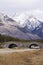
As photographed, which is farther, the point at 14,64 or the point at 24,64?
the point at 24,64

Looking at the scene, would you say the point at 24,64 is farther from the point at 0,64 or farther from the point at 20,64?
the point at 0,64

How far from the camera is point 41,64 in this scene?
5134cm

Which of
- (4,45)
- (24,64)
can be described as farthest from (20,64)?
(4,45)

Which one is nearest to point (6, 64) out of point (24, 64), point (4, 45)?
point (24, 64)

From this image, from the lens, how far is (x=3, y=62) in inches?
1939

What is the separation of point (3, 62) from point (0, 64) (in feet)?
7.29

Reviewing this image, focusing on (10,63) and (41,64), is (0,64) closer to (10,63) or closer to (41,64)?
(10,63)

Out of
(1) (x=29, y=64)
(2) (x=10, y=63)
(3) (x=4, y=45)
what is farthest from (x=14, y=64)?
(3) (x=4, y=45)

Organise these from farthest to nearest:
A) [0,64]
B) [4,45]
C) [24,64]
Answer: [4,45] < [24,64] < [0,64]

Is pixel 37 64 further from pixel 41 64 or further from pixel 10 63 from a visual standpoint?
pixel 10 63

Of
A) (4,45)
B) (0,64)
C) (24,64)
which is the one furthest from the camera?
(4,45)

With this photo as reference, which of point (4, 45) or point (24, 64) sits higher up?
point (24, 64)

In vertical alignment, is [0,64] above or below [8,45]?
above

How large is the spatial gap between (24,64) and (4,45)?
14440 cm
